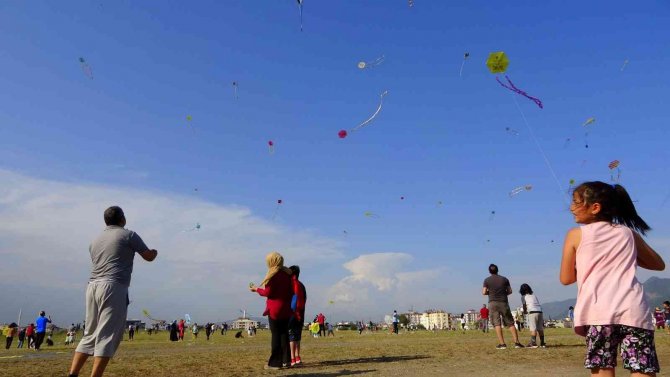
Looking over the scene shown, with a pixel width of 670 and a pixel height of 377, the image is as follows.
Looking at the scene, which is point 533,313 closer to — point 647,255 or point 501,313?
point 501,313

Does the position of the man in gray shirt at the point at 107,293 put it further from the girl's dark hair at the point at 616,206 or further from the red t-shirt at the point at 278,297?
the girl's dark hair at the point at 616,206

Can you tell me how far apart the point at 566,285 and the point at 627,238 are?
50 centimetres

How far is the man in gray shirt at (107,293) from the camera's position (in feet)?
16.8

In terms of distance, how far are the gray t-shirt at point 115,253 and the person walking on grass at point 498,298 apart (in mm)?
8887

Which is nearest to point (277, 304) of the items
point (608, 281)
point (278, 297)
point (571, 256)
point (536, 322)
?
point (278, 297)

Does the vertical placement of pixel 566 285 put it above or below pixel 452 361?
above

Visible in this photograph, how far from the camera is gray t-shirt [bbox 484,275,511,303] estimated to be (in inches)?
467

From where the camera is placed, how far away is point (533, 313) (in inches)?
496

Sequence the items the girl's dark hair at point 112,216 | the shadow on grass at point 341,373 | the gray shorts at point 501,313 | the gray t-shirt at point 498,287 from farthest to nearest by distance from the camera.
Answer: the gray t-shirt at point 498,287 → the gray shorts at point 501,313 → the shadow on grass at point 341,373 → the girl's dark hair at point 112,216

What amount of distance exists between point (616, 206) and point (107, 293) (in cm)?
472

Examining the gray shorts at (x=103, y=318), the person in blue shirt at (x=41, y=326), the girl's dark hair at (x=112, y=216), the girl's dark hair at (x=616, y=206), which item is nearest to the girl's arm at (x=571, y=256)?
the girl's dark hair at (x=616, y=206)

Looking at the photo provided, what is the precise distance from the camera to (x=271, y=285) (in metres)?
8.33

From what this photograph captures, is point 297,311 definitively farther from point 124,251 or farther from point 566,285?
point 566,285

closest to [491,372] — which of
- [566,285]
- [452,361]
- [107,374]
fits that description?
[452,361]
